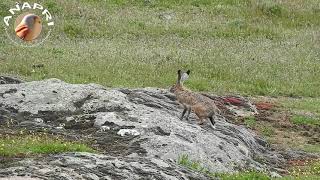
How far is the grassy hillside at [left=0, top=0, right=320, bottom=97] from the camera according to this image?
3403 centimetres

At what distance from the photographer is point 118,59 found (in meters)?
36.5

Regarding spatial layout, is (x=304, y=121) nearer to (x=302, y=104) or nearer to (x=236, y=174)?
(x=302, y=104)

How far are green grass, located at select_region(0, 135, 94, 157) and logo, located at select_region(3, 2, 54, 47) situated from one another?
19.4 meters

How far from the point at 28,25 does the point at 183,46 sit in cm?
1067

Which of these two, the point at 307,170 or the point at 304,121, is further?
the point at 304,121

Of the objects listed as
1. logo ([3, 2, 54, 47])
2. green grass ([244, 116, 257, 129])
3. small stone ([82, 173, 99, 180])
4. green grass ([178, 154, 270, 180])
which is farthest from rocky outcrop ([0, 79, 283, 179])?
logo ([3, 2, 54, 47])

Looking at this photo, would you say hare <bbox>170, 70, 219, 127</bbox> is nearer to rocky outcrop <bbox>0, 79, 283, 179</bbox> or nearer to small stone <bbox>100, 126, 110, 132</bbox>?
rocky outcrop <bbox>0, 79, 283, 179</bbox>

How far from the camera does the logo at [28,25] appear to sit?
120 ft

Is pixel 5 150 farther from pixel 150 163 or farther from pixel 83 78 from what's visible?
pixel 83 78

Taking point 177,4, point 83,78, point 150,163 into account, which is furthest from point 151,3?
point 150,163

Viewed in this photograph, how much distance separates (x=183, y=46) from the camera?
4259 centimetres

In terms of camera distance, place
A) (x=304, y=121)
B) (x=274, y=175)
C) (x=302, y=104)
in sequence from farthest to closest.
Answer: (x=302, y=104) < (x=304, y=121) < (x=274, y=175)

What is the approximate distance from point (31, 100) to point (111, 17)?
27.2 m

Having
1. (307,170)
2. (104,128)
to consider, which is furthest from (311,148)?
(104,128)
